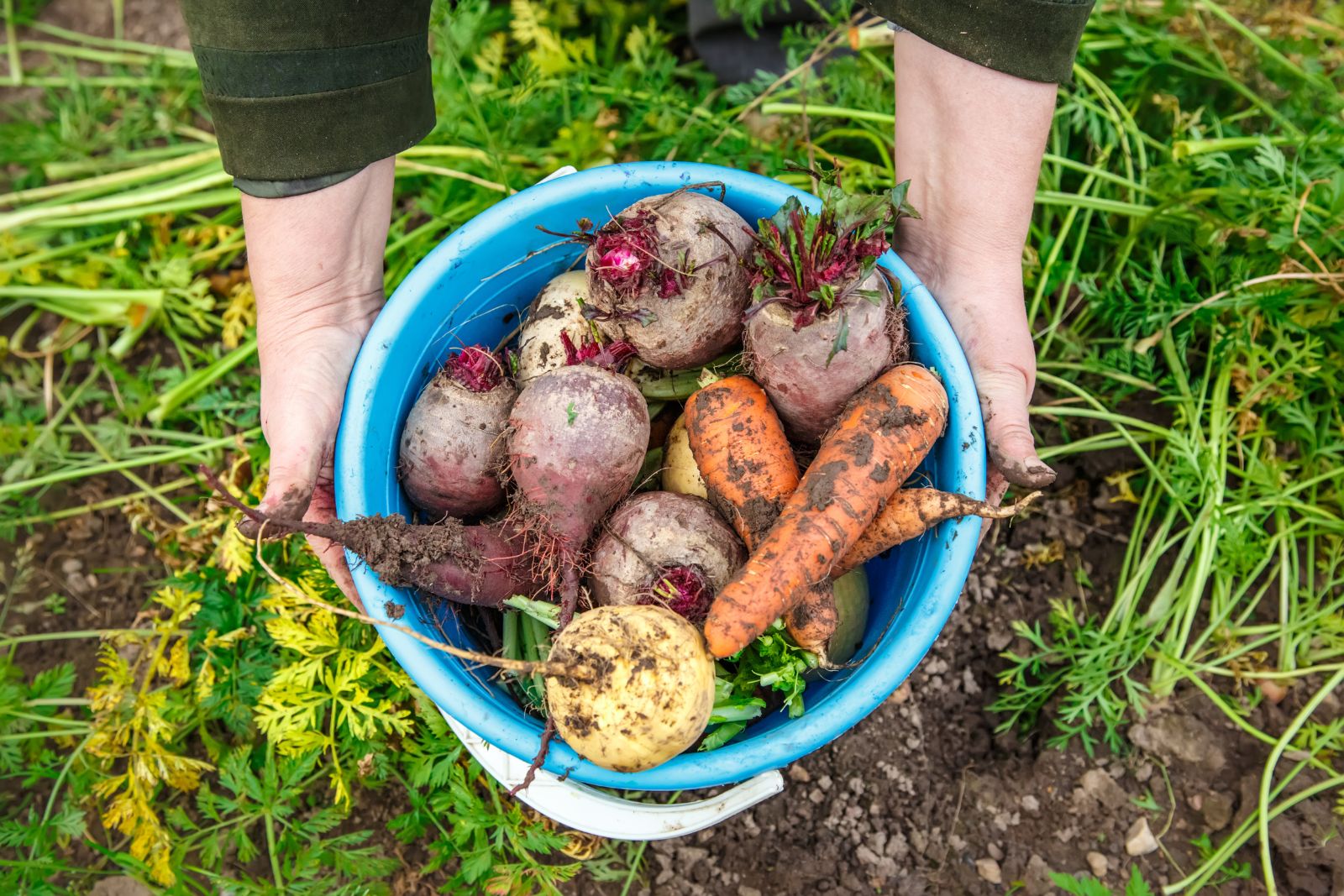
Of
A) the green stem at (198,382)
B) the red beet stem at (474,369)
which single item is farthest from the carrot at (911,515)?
the green stem at (198,382)

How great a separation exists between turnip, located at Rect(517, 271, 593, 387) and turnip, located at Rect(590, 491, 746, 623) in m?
0.43

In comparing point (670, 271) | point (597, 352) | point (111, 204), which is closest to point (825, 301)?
point (670, 271)

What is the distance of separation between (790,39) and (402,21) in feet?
4.20

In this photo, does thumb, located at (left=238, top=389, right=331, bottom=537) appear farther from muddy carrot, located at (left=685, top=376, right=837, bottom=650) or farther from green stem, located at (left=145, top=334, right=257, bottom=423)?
green stem, located at (left=145, top=334, right=257, bottom=423)

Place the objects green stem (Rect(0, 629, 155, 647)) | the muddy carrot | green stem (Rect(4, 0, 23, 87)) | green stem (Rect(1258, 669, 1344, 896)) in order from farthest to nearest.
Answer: green stem (Rect(4, 0, 23, 87)) < green stem (Rect(0, 629, 155, 647)) < green stem (Rect(1258, 669, 1344, 896)) < the muddy carrot

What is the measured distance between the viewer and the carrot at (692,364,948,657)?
69.1 inches

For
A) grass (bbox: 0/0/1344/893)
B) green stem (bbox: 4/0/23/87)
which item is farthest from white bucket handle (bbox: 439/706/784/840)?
green stem (bbox: 4/0/23/87)

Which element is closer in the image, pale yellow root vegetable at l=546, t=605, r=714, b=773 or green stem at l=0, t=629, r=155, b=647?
pale yellow root vegetable at l=546, t=605, r=714, b=773

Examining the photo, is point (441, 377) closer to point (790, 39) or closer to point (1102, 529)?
point (790, 39)

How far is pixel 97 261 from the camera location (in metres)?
3.16

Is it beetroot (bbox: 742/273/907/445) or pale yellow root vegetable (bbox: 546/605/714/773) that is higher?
beetroot (bbox: 742/273/907/445)

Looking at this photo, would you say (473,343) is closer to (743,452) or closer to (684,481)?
(684,481)

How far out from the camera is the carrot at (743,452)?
1.94 meters

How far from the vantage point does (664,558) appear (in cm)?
192
